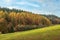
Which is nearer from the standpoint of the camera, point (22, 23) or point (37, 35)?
point (37, 35)

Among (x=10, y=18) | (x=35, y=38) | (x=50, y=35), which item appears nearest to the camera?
(x=35, y=38)

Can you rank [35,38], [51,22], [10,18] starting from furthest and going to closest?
1. [51,22]
2. [10,18]
3. [35,38]

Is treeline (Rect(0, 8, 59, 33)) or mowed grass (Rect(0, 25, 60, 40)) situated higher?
treeline (Rect(0, 8, 59, 33))

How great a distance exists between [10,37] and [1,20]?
87.5 inches

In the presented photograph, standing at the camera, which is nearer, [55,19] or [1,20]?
[1,20]

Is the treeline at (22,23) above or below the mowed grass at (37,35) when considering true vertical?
above

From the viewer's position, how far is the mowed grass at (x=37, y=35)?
46.4ft

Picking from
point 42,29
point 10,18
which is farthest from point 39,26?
point 10,18

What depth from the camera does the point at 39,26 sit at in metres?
16.9

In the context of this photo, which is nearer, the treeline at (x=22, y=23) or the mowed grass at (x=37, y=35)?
the mowed grass at (x=37, y=35)

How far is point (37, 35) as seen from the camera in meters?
15.1

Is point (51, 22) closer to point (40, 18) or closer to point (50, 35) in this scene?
point (40, 18)

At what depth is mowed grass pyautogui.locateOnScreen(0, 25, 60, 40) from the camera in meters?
14.2

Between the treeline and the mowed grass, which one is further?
the treeline
